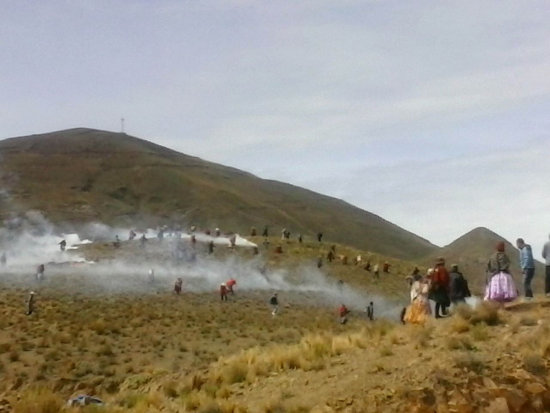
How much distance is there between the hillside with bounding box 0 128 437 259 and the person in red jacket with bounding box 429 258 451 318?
110 meters

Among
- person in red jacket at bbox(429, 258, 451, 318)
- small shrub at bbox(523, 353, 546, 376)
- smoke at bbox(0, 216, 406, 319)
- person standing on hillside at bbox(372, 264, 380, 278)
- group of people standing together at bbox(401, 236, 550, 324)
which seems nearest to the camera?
small shrub at bbox(523, 353, 546, 376)

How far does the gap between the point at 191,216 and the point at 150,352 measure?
360 feet

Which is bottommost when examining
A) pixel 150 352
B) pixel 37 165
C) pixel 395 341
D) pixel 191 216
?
pixel 150 352

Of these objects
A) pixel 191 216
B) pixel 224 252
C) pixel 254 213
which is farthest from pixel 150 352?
pixel 254 213

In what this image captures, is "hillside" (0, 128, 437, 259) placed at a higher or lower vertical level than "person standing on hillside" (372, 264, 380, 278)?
higher

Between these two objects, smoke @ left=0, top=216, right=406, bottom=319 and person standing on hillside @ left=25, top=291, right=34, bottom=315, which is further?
smoke @ left=0, top=216, right=406, bottom=319

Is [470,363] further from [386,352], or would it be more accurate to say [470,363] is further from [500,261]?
[500,261]

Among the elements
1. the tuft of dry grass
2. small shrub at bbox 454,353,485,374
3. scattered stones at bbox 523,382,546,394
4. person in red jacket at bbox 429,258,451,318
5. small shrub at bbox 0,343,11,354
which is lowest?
small shrub at bbox 0,343,11,354

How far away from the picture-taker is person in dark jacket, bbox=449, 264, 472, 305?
22094 millimetres

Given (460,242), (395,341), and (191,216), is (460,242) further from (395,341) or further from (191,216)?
(395,341)

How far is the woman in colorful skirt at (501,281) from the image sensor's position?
67.6 feet

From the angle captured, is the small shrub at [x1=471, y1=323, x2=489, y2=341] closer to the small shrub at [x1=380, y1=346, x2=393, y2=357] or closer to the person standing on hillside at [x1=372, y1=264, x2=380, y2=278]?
the small shrub at [x1=380, y1=346, x2=393, y2=357]

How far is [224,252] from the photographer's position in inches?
2554

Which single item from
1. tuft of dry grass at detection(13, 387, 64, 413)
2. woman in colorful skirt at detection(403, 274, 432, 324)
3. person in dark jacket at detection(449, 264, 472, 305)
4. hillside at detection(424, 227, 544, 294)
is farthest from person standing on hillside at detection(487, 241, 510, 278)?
hillside at detection(424, 227, 544, 294)
